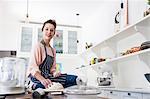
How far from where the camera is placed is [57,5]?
3943mm

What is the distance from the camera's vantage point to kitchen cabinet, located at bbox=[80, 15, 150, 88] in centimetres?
218

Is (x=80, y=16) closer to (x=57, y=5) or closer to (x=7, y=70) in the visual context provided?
(x=57, y=5)

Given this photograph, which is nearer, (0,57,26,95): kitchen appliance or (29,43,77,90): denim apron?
(0,57,26,95): kitchen appliance

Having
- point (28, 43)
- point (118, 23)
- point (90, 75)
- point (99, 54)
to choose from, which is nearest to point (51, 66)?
point (118, 23)

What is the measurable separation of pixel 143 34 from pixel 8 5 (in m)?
2.94

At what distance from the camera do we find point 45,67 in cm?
142

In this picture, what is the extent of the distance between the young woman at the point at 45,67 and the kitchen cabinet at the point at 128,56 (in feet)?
3.03

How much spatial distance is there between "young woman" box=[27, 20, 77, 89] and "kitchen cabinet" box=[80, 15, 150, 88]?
0.92 meters

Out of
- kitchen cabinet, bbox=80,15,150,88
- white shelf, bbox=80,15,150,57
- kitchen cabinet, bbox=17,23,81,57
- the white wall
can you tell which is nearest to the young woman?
kitchen cabinet, bbox=80,15,150,88

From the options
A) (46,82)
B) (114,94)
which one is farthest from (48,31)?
(114,94)

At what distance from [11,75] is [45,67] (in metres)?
0.27

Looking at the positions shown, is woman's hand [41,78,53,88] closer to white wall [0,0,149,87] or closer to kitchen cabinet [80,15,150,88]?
kitchen cabinet [80,15,150,88]

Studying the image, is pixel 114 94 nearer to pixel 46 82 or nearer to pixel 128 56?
pixel 128 56

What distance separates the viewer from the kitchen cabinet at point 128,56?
2.18 m
